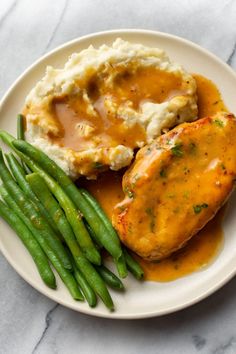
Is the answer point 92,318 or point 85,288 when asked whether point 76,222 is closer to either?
point 85,288

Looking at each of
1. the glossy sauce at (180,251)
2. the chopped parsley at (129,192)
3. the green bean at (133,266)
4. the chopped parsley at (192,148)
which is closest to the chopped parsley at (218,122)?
the chopped parsley at (192,148)

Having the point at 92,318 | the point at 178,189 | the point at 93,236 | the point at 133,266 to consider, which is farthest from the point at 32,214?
the point at 178,189

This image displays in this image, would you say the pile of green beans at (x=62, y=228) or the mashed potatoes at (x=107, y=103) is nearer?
the pile of green beans at (x=62, y=228)

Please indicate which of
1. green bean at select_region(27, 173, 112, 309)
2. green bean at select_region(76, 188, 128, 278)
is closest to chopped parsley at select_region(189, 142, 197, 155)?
green bean at select_region(76, 188, 128, 278)

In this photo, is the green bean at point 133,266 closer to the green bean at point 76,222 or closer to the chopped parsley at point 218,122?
the green bean at point 76,222

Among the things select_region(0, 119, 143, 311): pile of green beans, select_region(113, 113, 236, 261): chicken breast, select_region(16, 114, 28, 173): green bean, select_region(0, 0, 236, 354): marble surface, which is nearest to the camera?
select_region(113, 113, 236, 261): chicken breast

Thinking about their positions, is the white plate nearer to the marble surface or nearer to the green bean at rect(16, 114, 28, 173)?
the green bean at rect(16, 114, 28, 173)
